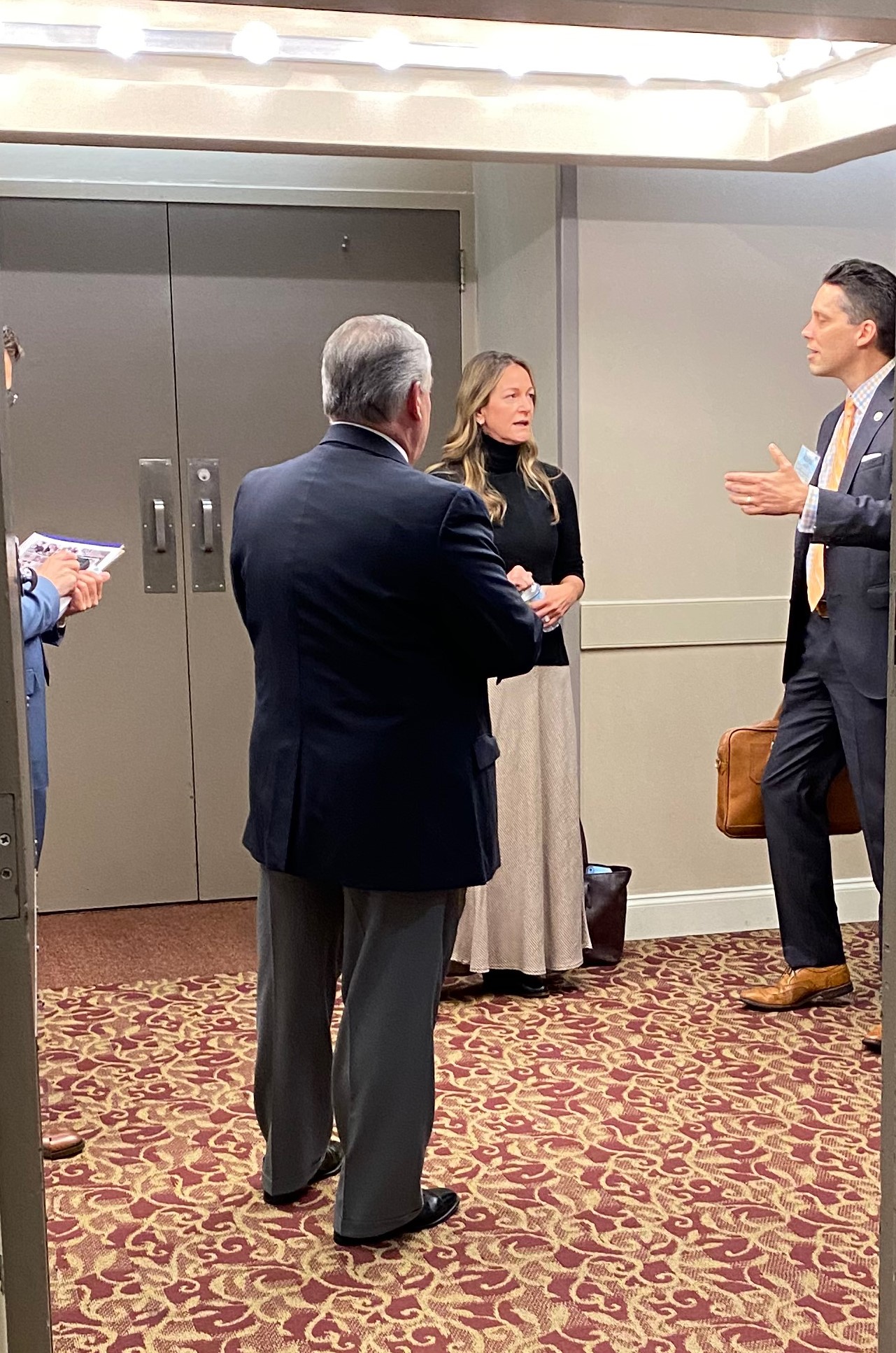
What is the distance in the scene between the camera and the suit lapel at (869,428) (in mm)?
3764

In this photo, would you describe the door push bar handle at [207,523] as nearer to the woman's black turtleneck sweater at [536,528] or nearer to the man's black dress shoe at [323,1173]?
the woman's black turtleneck sweater at [536,528]

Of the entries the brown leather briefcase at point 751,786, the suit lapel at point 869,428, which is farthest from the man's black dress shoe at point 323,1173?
the suit lapel at point 869,428

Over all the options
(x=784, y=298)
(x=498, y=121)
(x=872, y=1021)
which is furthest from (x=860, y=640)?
(x=498, y=121)

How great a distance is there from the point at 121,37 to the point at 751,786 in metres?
2.68

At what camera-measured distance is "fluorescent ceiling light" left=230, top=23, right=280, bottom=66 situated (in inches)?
152

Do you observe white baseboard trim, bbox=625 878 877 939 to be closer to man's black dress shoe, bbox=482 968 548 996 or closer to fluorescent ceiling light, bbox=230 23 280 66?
→ man's black dress shoe, bbox=482 968 548 996

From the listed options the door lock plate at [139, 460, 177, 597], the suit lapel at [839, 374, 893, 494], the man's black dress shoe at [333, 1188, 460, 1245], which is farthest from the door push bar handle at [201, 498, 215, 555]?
the man's black dress shoe at [333, 1188, 460, 1245]

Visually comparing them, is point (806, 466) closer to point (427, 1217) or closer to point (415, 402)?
point (415, 402)

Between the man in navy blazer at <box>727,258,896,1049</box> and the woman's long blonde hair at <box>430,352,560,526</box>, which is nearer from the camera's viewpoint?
the man in navy blazer at <box>727,258,896,1049</box>

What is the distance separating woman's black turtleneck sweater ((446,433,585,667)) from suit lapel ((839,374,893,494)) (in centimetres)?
80

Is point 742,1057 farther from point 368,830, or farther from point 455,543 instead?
point 455,543

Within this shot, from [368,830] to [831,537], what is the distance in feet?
5.20

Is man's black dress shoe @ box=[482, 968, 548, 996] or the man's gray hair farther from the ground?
the man's gray hair

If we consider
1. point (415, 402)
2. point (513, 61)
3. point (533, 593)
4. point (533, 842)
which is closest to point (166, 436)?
point (513, 61)
